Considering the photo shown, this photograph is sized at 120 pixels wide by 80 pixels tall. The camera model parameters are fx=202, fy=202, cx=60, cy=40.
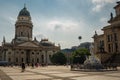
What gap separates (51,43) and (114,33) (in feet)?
289

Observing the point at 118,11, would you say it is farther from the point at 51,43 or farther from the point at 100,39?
the point at 51,43

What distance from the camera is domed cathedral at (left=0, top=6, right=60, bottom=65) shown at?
446 ft

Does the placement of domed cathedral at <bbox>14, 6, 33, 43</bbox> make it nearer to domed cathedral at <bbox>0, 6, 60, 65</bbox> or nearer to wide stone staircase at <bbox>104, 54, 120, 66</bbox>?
domed cathedral at <bbox>0, 6, 60, 65</bbox>

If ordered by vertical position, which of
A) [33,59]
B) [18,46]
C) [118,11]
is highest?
[118,11]

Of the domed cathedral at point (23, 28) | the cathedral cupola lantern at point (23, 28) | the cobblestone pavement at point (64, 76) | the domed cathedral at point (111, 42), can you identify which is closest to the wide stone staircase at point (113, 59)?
the domed cathedral at point (111, 42)

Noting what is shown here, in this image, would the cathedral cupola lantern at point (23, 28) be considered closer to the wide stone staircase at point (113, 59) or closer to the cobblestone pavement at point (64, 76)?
the wide stone staircase at point (113, 59)

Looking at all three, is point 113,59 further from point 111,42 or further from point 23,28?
point 23,28

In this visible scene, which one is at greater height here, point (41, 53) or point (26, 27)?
point (26, 27)

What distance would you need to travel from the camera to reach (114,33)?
248 feet

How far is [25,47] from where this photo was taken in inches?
5423

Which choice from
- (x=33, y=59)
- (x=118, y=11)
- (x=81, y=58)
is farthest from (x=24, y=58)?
(x=118, y=11)

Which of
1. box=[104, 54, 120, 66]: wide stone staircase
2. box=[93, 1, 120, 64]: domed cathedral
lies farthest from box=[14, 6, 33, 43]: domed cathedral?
box=[104, 54, 120, 66]: wide stone staircase

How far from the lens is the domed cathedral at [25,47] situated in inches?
5349

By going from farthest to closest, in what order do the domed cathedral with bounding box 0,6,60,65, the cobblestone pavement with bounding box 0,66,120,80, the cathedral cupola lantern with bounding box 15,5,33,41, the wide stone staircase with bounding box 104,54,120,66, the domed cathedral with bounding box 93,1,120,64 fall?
the cathedral cupola lantern with bounding box 15,5,33,41, the domed cathedral with bounding box 0,6,60,65, the domed cathedral with bounding box 93,1,120,64, the wide stone staircase with bounding box 104,54,120,66, the cobblestone pavement with bounding box 0,66,120,80
